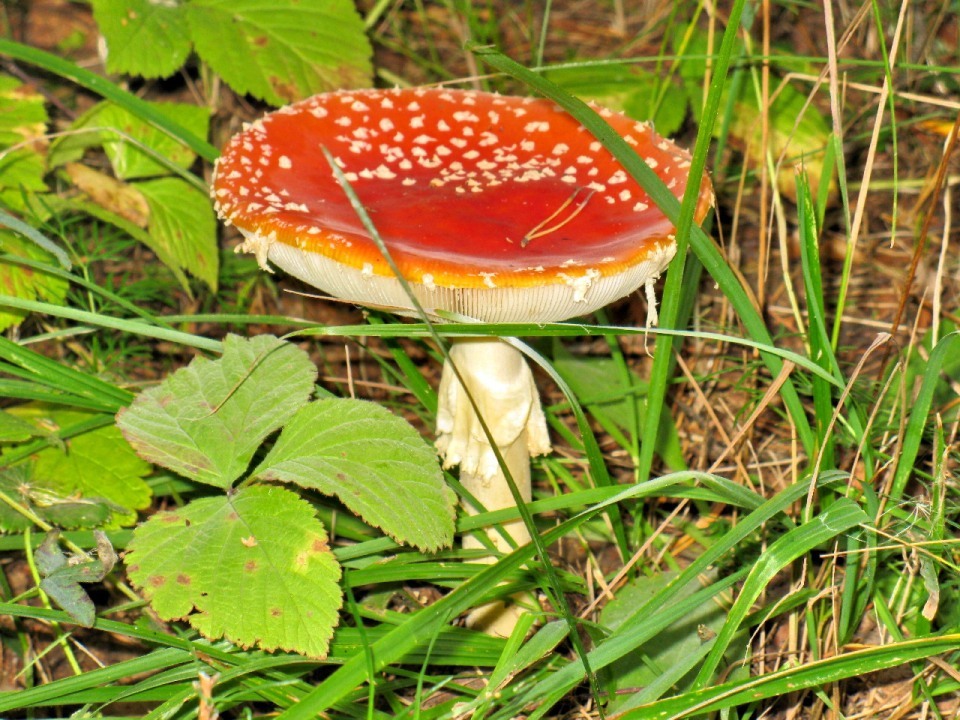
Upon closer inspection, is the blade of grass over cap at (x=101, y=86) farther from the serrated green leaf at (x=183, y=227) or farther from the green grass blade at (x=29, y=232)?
the green grass blade at (x=29, y=232)

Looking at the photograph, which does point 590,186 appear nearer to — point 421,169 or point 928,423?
point 421,169

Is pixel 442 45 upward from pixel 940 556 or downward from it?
upward

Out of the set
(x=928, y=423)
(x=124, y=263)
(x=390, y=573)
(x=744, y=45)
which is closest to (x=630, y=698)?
(x=390, y=573)

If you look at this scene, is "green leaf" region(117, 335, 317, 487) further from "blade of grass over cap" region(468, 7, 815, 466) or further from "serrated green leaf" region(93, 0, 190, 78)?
"serrated green leaf" region(93, 0, 190, 78)

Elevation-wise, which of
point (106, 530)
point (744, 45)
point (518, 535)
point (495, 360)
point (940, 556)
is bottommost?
point (518, 535)

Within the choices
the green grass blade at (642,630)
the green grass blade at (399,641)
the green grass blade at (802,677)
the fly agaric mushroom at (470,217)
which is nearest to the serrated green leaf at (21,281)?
the fly agaric mushroom at (470,217)

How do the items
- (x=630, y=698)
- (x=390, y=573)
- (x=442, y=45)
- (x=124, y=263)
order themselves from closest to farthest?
(x=630, y=698) → (x=390, y=573) → (x=124, y=263) → (x=442, y=45)
